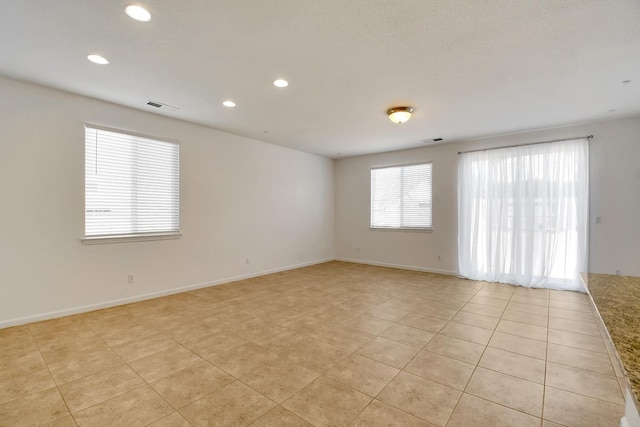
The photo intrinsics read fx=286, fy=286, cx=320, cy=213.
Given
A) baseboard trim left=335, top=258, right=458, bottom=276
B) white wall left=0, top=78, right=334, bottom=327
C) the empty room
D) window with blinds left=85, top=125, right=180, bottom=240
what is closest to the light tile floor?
the empty room

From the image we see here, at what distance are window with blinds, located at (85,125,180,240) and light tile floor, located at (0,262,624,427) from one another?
116 centimetres

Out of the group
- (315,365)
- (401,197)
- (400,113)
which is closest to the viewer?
(315,365)

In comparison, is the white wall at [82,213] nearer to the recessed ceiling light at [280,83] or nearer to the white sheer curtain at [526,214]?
the recessed ceiling light at [280,83]

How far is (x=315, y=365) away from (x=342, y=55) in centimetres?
282

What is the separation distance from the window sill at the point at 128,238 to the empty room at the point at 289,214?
0.10ft

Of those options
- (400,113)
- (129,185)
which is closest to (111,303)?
(129,185)

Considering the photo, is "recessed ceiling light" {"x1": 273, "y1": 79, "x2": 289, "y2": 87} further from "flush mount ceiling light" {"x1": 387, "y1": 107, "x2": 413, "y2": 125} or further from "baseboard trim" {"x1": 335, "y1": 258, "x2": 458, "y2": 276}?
"baseboard trim" {"x1": 335, "y1": 258, "x2": 458, "y2": 276}

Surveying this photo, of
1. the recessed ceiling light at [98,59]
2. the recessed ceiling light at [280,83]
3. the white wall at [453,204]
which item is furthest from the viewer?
the white wall at [453,204]

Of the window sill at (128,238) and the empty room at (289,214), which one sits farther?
the window sill at (128,238)

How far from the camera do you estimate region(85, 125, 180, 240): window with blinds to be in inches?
151

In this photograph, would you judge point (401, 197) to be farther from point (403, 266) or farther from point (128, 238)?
point (128, 238)

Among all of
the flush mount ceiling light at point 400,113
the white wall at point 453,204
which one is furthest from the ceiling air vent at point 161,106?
the white wall at point 453,204

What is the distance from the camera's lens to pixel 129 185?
4156 mm

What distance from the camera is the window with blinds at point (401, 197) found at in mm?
6355
